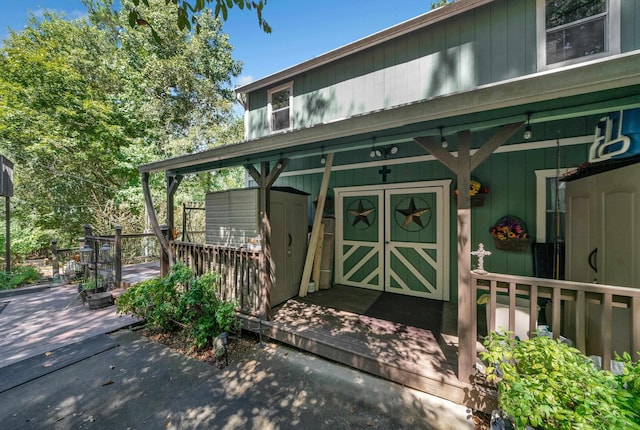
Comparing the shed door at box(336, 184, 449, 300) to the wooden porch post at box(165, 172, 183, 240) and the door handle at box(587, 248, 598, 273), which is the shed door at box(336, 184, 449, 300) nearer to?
the door handle at box(587, 248, 598, 273)

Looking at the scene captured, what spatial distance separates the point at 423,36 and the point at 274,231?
181 inches

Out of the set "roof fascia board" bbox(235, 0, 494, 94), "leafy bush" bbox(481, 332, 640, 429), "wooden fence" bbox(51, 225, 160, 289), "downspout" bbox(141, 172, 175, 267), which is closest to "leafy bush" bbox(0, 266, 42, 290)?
"wooden fence" bbox(51, 225, 160, 289)

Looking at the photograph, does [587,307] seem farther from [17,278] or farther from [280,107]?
[17,278]

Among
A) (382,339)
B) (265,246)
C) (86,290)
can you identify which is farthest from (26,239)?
(382,339)

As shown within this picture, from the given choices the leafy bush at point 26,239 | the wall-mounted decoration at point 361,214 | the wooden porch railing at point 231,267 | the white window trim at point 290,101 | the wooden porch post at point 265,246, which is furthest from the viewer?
the leafy bush at point 26,239

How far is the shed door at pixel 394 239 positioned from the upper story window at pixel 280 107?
2.57 meters

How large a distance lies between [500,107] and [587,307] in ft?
7.29

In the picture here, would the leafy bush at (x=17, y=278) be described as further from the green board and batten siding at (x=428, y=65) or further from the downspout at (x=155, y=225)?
the green board and batten siding at (x=428, y=65)

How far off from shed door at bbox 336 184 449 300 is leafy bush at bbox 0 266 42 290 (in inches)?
302

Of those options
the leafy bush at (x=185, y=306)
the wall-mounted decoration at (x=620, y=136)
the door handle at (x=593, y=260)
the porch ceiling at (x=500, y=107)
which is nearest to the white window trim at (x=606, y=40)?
the wall-mounted decoration at (x=620, y=136)

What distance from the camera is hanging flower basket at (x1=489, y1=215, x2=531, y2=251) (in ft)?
11.8

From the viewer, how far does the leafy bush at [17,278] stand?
5.78 metres

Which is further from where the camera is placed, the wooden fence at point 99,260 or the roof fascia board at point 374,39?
the wooden fence at point 99,260

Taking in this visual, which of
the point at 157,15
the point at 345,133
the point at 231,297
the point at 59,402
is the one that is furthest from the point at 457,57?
Result: the point at 157,15
